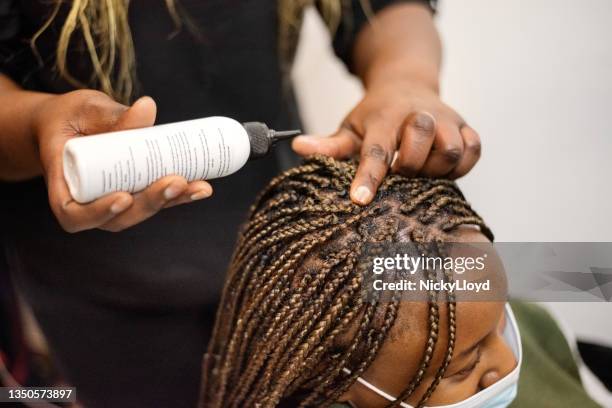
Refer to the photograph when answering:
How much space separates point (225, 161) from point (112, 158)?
0.37ft

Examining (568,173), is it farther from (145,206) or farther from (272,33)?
(145,206)

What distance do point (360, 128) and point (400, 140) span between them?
9cm

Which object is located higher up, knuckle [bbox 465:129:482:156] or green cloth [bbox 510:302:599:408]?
knuckle [bbox 465:129:482:156]

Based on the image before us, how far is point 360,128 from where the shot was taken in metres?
0.79

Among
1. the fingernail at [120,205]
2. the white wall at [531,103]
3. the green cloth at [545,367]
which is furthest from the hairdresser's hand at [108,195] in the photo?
the white wall at [531,103]

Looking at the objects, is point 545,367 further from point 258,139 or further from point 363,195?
point 258,139

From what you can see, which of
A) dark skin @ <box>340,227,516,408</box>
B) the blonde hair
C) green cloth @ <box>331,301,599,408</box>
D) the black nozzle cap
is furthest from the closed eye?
the blonde hair

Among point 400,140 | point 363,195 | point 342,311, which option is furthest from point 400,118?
point 342,311

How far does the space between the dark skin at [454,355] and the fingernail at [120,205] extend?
28cm

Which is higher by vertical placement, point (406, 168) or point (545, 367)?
point (406, 168)

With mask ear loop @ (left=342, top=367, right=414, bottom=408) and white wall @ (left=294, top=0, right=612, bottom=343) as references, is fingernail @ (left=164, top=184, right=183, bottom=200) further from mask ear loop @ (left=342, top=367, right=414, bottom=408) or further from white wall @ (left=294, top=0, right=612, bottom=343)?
white wall @ (left=294, top=0, right=612, bottom=343)

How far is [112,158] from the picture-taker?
0.50 metres

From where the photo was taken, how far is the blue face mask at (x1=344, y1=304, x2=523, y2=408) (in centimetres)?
66

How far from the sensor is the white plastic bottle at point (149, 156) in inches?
19.6
